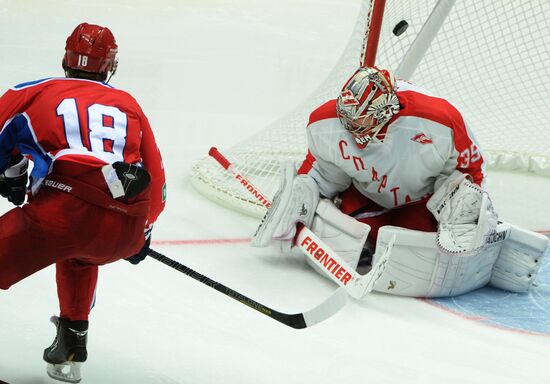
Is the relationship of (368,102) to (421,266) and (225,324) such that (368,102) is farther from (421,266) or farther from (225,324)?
(225,324)

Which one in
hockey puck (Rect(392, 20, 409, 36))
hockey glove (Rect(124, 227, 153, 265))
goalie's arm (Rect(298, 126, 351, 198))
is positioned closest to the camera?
hockey glove (Rect(124, 227, 153, 265))

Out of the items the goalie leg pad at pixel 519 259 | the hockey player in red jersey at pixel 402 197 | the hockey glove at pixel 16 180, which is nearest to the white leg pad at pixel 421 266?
the hockey player in red jersey at pixel 402 197

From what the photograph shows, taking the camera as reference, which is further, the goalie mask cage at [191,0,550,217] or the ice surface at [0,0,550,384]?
the goalie mask cage at [191,0,550,217]

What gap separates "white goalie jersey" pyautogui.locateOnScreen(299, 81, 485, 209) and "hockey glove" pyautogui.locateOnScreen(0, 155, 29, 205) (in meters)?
1.31

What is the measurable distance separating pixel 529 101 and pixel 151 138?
9.33ft

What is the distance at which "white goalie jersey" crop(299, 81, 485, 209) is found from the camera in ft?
10.2

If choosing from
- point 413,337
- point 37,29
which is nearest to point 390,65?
point 413,337

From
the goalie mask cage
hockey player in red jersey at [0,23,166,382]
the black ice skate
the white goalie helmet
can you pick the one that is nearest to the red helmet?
hockey player in red jersey at [0,23,166,382]

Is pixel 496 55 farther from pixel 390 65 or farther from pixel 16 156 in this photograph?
pixel 16 156

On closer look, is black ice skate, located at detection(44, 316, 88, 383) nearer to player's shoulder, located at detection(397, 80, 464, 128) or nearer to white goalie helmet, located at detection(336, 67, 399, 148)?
white goalie helmet, located at detection(336, 67, 399, 148)

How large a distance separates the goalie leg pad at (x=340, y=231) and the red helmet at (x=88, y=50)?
1274 mm

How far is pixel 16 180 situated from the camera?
213 centimetres

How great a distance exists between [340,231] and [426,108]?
19.9 inches

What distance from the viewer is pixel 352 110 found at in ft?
9.83
